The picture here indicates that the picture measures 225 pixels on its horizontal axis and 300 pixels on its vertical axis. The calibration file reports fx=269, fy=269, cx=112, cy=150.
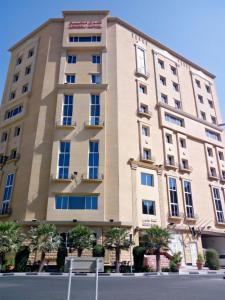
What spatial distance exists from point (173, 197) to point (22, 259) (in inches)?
828

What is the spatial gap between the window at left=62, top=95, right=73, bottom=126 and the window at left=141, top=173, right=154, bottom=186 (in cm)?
1186

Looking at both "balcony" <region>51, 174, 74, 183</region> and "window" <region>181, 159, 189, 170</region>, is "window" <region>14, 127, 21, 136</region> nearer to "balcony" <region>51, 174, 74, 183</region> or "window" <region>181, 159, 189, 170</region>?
"balcony" <region>51, 174, 74, 183</region>

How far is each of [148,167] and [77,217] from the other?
Answer: 11782 millimetres

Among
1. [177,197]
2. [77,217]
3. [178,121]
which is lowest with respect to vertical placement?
[77,217]

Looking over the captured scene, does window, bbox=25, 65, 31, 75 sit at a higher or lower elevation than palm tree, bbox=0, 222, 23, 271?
higher

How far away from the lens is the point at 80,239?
25641 millimetres

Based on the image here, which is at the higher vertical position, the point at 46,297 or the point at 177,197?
the point at 177,197

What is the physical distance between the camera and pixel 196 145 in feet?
147

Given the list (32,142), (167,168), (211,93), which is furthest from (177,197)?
(211,93)

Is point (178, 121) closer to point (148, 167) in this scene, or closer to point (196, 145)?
point (196, 145)

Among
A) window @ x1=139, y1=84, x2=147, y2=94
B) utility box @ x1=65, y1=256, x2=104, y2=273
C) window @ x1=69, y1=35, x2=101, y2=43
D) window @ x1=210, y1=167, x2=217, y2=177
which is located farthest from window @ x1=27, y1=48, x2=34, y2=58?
utility box @ x1=65, y1=256, x2=104, y2=273

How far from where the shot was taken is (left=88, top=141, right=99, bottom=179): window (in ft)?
106

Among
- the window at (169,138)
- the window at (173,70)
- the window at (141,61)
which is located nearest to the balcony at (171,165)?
the window at (169,138)

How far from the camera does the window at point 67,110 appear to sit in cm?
3525
